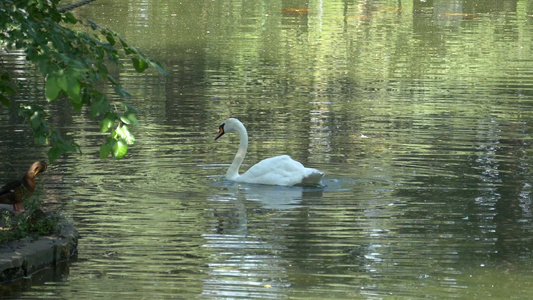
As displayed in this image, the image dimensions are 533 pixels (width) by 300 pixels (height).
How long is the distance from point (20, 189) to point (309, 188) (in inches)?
158

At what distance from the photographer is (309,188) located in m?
12.5

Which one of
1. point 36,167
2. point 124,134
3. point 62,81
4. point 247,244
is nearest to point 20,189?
point 36,167

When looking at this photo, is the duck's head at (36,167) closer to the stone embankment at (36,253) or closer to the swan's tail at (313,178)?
the stone embankment at (36,253)

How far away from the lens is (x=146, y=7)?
3950 centimetres

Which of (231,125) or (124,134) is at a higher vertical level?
(124,134)

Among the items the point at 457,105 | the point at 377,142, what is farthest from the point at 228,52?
the point at 377,142

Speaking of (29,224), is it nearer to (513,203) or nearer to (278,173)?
(278,173)

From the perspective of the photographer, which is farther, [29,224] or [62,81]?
[29,224]

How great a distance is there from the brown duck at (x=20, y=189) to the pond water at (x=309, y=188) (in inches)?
30.4

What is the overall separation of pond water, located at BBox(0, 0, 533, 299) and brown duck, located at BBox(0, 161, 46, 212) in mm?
771

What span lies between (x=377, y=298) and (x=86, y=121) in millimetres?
9902

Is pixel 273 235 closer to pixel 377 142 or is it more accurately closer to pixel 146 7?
pixel 377 142

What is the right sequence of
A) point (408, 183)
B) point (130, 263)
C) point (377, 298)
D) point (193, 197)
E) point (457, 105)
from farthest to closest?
point (457, 105)
point (408, 183)
point (193, 197)
point (130, 263)
point (377, 298)

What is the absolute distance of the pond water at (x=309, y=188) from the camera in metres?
8.74
